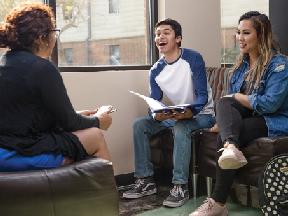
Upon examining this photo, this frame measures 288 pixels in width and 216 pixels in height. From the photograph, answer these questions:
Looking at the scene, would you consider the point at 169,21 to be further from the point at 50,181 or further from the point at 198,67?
the point at 50,181

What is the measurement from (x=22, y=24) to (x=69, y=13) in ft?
3.91

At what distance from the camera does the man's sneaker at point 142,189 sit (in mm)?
2867

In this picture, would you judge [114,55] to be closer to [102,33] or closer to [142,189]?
[102,33]

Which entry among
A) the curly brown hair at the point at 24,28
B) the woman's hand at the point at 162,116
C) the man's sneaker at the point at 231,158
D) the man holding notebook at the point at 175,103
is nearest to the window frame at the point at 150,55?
the man holding notebook at the point at 175,103

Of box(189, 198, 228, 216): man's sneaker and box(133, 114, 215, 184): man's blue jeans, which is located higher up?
box(133, 114, 215, 184): man's blue jeans

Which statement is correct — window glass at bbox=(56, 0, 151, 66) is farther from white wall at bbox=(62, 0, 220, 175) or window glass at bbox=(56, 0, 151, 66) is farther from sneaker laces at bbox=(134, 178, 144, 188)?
sneaker laces at bbox=(134, 178, 144, 188)

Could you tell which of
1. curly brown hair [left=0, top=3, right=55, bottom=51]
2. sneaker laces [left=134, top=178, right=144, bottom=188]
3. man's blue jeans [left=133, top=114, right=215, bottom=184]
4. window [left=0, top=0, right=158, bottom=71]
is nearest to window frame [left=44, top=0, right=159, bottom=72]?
window [left=0, top=0, right=158, bottom=71]

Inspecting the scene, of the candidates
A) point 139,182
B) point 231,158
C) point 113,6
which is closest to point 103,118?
point 231,158

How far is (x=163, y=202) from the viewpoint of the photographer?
8.89 ft

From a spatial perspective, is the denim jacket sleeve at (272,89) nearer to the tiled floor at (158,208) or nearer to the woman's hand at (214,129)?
the woman's hand at (214,129)

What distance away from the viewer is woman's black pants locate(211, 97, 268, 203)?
229cm

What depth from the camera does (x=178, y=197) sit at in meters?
2.68

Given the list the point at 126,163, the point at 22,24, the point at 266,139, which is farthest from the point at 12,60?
the point at 126,163

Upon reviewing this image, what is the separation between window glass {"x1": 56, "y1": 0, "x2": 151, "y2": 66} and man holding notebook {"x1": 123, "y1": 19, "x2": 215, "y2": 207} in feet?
1.18
